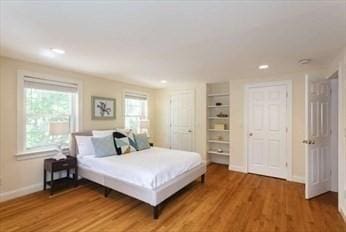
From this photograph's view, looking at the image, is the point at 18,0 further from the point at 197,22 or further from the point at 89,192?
the point at 89,192

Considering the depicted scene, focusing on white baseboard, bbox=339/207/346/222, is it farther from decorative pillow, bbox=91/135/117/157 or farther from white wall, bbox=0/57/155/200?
white wall, bbox=0/57/155/200

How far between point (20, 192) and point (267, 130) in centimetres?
479

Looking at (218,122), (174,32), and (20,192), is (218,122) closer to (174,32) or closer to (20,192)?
(174,32)

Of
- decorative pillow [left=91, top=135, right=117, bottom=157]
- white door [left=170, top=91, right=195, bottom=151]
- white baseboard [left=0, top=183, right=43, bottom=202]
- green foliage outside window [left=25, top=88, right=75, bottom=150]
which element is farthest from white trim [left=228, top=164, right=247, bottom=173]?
white baseboard [left=0, top=183, right=43, bottom=202]

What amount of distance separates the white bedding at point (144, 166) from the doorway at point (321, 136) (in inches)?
72.0

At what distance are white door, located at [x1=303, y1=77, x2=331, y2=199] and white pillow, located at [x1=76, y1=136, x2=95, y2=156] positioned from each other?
371cm

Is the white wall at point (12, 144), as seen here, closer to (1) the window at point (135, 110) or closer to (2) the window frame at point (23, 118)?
(2) the window frame at point (23, 118)

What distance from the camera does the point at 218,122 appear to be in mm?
5398

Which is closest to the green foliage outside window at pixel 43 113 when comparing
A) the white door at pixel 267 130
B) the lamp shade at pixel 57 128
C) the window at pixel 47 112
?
the window at pixel 47 112

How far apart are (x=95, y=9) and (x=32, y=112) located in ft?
8.56

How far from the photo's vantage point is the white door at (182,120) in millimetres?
5473

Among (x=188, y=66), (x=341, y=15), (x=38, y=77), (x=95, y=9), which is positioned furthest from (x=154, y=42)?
(x=38, y=77)

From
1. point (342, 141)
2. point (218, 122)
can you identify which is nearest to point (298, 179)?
point (342, 141)

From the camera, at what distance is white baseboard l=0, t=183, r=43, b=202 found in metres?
2.98
